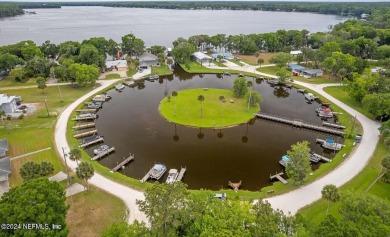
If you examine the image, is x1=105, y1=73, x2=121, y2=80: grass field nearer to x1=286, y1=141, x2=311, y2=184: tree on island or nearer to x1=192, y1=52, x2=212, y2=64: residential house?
x1=192, y1=52, x2=212, y2=64: residential house

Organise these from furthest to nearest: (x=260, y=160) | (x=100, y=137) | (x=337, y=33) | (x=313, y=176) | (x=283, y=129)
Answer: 1. (x=337, y=33)
2. (x=283, y=129)
3. (x=100, y=137)
4. (x=260, y=160)
5. (x=313, y=176)

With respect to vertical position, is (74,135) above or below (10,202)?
below

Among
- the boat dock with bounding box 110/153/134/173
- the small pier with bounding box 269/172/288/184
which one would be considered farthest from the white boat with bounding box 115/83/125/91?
the small pier with bounding box 269/172/288/184

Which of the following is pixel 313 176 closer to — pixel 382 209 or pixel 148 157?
pixel 382 209

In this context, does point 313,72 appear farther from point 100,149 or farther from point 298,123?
point 100,149

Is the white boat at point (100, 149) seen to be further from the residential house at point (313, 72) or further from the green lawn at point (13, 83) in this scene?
the residential house at point (313, 72)

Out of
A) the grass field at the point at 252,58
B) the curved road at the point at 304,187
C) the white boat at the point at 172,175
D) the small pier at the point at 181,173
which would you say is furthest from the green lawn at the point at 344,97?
the white boat at the point at 172,175

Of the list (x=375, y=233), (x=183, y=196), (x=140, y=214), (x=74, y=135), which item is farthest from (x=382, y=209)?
(x=74, y=135)
